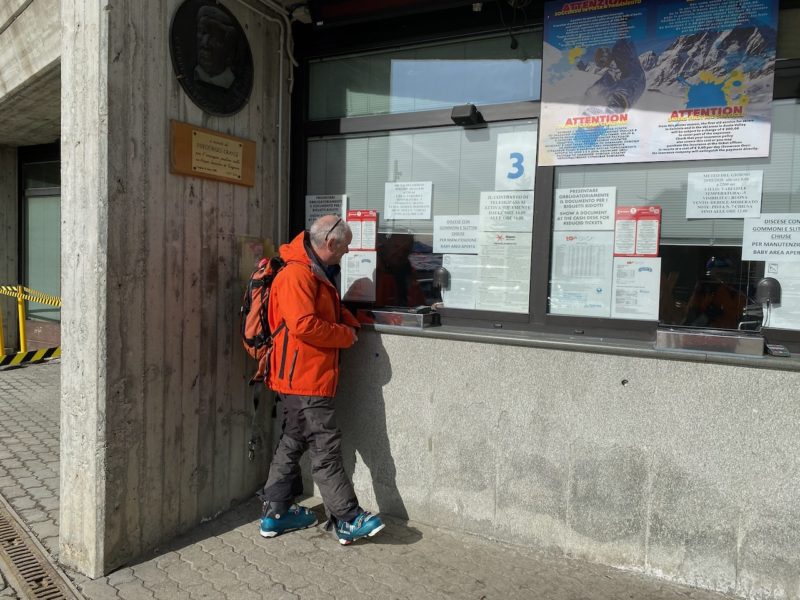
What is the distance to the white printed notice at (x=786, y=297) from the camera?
9.82 ft

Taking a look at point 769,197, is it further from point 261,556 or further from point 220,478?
point 220,478

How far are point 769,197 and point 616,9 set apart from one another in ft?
4.28

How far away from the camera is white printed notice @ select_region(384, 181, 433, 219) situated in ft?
12.8

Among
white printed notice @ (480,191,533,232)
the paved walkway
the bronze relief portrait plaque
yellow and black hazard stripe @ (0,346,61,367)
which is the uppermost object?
the bronze relief portrait plaque

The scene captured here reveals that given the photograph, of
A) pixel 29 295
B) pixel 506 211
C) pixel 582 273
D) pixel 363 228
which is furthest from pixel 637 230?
pixel 29 295

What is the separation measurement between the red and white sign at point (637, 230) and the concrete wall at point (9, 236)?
8.72 meters

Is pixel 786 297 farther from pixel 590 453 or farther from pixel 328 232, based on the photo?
pixel 328 232

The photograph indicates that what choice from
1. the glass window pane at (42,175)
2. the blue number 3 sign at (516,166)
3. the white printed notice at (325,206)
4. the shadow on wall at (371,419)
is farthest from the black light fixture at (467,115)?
the glass window pane at (42,175)

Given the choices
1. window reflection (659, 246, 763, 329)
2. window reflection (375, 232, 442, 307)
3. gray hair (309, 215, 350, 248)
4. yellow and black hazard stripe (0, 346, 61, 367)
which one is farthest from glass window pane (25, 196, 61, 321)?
window reflection (659, 246, 763, 329)

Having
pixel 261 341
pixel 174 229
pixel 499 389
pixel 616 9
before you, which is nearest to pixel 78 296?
pixel 174 229

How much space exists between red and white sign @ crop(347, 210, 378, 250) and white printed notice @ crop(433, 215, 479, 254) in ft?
1.47

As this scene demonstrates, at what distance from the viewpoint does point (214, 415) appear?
369 cm

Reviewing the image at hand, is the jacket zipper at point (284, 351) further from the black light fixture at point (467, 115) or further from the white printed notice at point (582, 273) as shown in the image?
the black light fixture at point (467, 115)

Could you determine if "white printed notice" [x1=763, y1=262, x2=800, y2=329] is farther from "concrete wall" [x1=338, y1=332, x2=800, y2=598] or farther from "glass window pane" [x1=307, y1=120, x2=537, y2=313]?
"glass window pane" [x1=307, y1=120, x2=537, y2=313]
